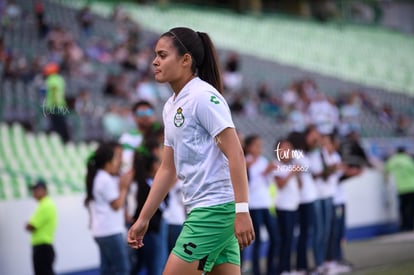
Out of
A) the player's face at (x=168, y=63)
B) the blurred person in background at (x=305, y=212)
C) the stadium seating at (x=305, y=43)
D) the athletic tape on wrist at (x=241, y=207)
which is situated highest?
the stadium seating at (x=305, y=43)

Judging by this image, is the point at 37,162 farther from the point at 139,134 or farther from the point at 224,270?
the point at 224,270

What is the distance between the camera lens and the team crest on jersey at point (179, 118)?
4.88 meters

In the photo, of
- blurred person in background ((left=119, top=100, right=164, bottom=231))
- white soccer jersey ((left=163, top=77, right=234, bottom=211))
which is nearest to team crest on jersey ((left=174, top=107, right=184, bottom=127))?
white soccer jersey ((left=163, top=77, right=234, bottom=211))

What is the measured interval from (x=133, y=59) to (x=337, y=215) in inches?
470

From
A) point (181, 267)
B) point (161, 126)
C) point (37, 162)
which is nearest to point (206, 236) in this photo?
point (181, 267)

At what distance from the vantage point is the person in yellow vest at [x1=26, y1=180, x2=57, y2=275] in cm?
939

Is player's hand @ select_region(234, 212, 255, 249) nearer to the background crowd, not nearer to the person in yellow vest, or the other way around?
the background crowd

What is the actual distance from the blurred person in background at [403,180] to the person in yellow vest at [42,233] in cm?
947

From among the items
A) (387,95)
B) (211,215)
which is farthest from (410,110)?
(211,215)

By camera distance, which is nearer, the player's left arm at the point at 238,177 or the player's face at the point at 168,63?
the player's left arm at the point at 238,177

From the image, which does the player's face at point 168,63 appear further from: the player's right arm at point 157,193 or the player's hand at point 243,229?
the player's hand at point 243,229

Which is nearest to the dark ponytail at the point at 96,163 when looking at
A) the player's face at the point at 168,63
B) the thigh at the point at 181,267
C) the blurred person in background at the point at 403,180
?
the player's face at the point at 168,63

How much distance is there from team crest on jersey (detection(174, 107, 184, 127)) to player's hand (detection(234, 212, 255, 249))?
635mm

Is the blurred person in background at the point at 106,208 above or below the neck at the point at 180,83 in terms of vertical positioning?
below
